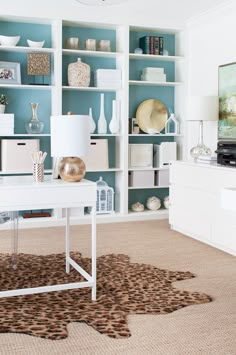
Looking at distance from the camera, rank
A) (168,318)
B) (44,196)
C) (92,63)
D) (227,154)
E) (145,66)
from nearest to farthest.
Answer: (168,318)
(44,196)
(227,154)
(92,63)
(145,66)

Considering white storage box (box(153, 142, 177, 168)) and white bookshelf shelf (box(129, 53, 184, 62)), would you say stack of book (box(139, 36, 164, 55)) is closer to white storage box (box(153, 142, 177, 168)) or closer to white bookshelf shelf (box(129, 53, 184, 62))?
white bookshelf shelf (box(129, 53, 184, 62))

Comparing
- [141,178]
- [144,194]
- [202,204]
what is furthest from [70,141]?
[144,194]

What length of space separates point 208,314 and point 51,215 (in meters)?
3.34

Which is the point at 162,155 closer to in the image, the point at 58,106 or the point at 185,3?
the point at 58,106

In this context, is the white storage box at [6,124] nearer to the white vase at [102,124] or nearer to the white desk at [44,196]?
the white vase at [102,124]

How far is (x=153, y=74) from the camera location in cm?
642

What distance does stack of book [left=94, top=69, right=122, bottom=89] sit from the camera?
20.0ft

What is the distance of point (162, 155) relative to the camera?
645 centimetres

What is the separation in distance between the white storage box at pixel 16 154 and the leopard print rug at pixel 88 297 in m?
1.54

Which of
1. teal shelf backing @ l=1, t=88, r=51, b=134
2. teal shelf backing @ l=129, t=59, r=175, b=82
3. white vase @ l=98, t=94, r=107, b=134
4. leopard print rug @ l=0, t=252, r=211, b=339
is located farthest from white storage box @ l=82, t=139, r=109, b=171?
leopard print rug @ l=0, t=252, r=211, b=339

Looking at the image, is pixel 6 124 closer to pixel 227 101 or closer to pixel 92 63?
pixel 92 63

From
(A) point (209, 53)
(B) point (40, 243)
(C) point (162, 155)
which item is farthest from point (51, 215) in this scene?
(A) point (209, 53)

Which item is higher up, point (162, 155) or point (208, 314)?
point (162, 155)

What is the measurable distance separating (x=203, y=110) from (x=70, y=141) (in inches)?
105
